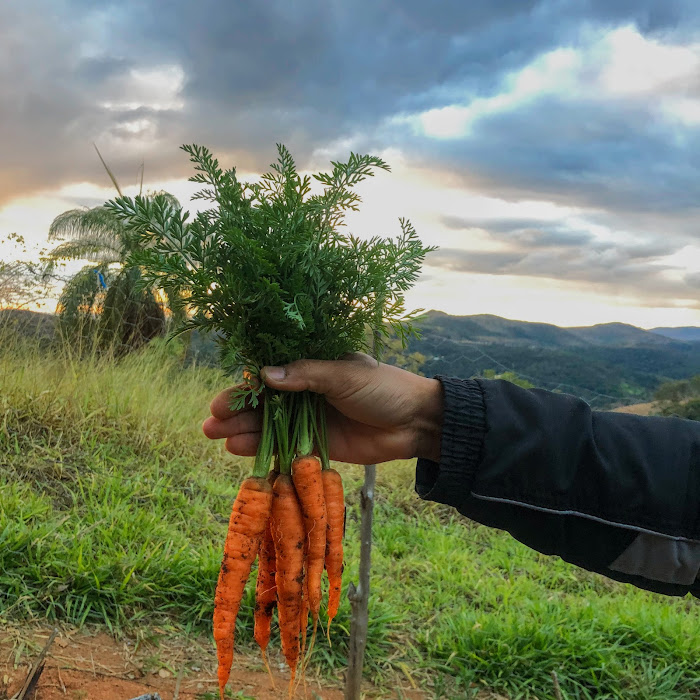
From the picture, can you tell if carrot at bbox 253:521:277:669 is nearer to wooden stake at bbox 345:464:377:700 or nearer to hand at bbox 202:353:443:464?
hand at bbox 202:353:443:464

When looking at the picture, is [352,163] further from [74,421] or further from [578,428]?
[74,421]

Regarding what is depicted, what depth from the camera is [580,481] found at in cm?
198

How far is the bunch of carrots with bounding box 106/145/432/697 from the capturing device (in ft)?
5.90

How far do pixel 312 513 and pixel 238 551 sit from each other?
0.89 ft

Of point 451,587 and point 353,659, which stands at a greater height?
point 353,659

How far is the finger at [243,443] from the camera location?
2242 mm

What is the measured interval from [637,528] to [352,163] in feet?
4.69

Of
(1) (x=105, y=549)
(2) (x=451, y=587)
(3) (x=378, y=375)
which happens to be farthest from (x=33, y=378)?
(3) (x=378, y=375)

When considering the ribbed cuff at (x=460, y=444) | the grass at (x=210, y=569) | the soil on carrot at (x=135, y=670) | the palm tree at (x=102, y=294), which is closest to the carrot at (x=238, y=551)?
the ribbed cuff at (x=460, y=444)

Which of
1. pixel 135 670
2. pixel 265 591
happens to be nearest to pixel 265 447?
pixel 265 591

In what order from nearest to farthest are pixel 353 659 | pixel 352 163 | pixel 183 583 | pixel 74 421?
pixel 352 163, pixel 353 659, pixel 183 583, pixel 74 421

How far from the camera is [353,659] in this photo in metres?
2.62

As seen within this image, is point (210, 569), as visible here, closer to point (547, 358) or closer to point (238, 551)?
point (238, 551)

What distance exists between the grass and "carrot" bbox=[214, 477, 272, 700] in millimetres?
A: 1312
